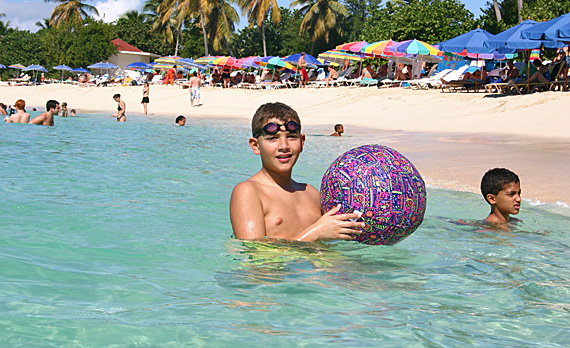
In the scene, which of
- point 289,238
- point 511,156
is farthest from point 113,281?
point 511,156

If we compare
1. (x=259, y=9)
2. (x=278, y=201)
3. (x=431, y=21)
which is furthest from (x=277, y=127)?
(x=259, y=9)

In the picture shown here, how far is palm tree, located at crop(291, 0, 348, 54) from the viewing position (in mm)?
55562

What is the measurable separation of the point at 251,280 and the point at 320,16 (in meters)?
54.1

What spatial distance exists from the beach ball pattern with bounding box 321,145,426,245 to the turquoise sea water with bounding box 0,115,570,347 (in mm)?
281

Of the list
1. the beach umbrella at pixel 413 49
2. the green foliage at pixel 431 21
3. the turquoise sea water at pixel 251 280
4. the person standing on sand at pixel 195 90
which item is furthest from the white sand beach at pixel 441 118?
the green foliage at pixel 431 21

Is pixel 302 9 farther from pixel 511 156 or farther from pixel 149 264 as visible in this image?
pixel 149 264

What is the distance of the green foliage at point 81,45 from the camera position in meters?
58.9

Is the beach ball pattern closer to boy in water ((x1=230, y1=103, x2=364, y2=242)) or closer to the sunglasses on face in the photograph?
boy in water ((x1=230, y1=103, x2=364, y2=242))

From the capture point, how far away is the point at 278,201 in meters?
4.42

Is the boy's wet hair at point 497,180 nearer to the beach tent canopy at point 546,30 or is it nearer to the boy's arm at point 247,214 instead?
the boy's arm at point 247,214

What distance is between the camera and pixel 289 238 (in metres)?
4.38

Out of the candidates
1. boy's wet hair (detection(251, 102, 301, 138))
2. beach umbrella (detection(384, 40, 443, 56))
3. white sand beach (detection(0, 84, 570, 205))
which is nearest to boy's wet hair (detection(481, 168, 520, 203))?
white sand beach (detection(0, 84, 570, 205))

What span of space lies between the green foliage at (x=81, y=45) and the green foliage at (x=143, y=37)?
919 cm

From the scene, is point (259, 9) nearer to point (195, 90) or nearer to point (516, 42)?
point (195, 90)
